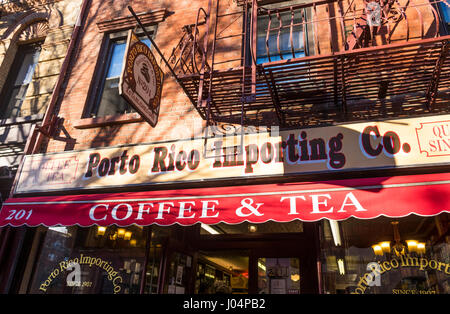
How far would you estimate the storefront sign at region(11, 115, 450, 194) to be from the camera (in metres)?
4.10

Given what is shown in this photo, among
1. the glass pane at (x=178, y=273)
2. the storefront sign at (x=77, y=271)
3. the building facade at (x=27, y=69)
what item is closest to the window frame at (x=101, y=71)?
the building facade at (x=27, y=69)

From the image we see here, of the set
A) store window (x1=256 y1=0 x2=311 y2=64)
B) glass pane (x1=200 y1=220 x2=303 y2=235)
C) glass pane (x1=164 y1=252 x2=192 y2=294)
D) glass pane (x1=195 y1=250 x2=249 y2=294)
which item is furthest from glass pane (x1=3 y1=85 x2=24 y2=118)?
store window (x1=256 y1=0 x2=311 y2=64)

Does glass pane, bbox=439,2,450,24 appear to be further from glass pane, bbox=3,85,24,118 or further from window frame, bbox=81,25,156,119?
glass pane, bbox=3,85,24,118

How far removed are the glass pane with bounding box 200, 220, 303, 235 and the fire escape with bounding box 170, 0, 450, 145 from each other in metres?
1.66

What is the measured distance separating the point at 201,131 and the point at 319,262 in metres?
2.75

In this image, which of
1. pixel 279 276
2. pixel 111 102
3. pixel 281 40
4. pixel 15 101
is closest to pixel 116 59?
pixel 111 102

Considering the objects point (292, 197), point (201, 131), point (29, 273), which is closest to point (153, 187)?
point (201, 131)

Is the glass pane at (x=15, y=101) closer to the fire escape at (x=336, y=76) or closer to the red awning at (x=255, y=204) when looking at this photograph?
the red awning at (x=255, y=204)

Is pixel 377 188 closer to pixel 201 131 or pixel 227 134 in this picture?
pixel 227 134

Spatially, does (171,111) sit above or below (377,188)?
above

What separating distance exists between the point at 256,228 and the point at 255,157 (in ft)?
4.62

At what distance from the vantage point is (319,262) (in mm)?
4207

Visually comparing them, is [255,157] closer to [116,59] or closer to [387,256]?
[387,256]

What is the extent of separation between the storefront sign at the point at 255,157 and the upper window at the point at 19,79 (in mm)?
2325
